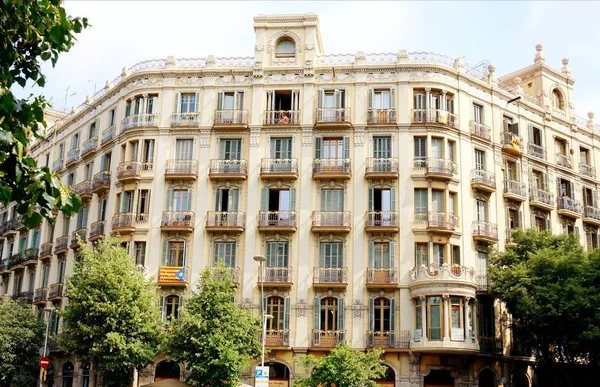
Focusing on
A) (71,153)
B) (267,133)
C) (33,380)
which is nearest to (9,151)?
(267,133)

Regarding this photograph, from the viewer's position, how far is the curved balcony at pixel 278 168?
40656 millimetres

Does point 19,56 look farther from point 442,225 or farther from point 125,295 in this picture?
point 442,225

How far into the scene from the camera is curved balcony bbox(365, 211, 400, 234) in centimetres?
3947

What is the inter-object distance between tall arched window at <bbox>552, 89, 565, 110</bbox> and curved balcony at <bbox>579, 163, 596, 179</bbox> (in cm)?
422

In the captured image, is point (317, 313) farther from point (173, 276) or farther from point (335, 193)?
point (173, 276)

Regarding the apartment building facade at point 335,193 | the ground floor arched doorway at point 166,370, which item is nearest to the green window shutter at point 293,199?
the apartment building facade at point 335,193

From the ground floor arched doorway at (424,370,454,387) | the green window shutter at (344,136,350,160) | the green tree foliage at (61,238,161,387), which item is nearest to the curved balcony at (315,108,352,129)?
the green window shutter at (344,136,350,160)

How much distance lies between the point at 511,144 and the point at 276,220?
15.2 metres

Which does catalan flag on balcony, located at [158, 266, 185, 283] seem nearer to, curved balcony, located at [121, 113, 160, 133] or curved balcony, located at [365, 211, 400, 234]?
curved balcony, located at [121, 113, 160, 133]

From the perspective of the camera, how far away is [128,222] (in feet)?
137

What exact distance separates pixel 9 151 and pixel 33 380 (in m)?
39.4

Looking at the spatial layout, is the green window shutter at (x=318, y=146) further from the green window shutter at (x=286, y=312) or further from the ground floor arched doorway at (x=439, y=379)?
the ground floor arched doorway at (x=439, y=379)

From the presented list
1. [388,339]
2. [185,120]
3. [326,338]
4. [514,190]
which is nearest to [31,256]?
[185,120]

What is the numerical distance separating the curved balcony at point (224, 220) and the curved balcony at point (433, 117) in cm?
1135
